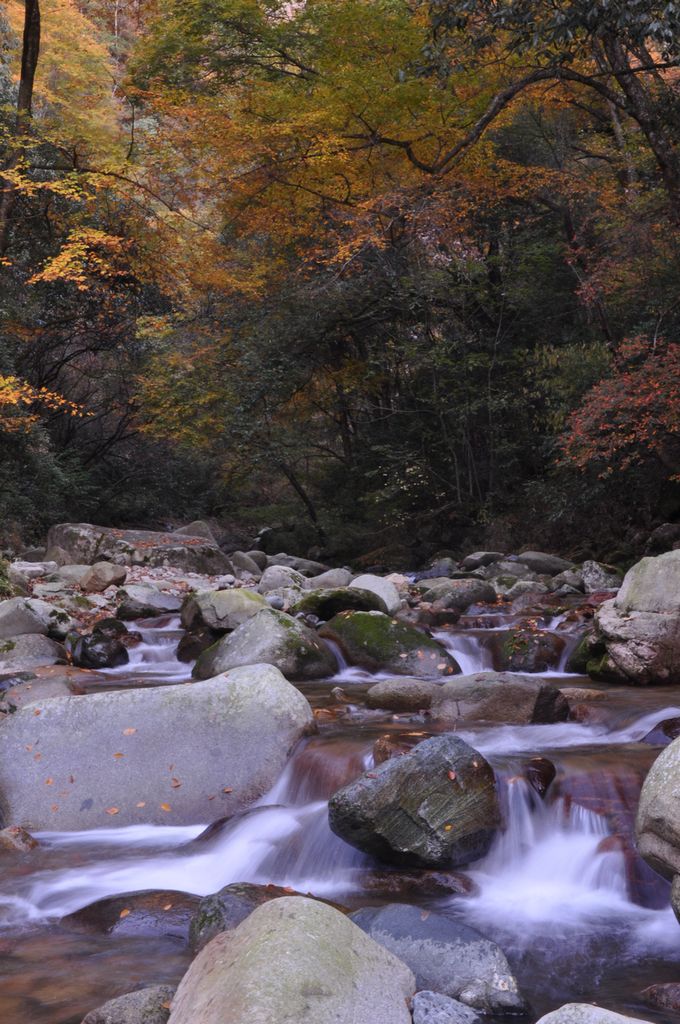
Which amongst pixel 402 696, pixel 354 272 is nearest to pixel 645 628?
pixel 402 696

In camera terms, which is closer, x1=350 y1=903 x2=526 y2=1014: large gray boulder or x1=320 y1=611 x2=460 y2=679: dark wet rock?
x1=350 y1=903 x2=526 y2=1014: large gray boulder

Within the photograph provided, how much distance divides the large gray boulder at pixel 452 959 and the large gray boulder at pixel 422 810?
80 centimetres

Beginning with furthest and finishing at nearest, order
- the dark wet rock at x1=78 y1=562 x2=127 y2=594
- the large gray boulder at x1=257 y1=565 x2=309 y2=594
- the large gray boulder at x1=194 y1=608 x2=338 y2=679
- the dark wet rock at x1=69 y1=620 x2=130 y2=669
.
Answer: the large gray boulder at x1=257 y1=565 x2=309 y2=594 < the dark wet rock at x1=78 y1=562 x2=127 y2=594 < the dark wet rock at x1=69 y1=620 x2=130 y2=669 < the large gray boulder at x1=194 y1=608 x2=338 y2=679

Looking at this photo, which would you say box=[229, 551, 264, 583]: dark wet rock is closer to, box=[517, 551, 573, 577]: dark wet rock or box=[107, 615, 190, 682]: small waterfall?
box=[517, 551, 573, 577]: dark wet rock

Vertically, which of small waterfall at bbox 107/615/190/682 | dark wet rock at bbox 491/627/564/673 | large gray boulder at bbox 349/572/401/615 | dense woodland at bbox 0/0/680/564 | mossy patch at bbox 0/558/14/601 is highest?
dense woodland at bbox 0/0/680/564

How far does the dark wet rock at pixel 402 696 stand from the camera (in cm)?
666

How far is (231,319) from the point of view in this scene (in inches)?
745

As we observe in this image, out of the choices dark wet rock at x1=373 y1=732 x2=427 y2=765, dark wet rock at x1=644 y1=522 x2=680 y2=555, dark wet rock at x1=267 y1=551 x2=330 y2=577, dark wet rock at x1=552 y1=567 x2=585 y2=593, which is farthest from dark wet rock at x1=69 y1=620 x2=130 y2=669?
dark wet rock at x1=644 y1=522 x2=680 y2=555

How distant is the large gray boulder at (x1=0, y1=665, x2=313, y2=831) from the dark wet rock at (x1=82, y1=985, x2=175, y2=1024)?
2271 mm

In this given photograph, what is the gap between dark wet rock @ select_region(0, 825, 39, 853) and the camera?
4.93 metres

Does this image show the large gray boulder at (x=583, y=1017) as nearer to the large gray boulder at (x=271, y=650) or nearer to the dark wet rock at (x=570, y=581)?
the large gray boulder at (x=271, y=650)

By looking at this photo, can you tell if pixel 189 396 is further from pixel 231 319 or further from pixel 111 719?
pixel 111 719

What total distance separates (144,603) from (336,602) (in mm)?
2806

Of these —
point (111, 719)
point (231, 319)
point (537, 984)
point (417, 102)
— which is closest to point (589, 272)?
point (417, 102)
